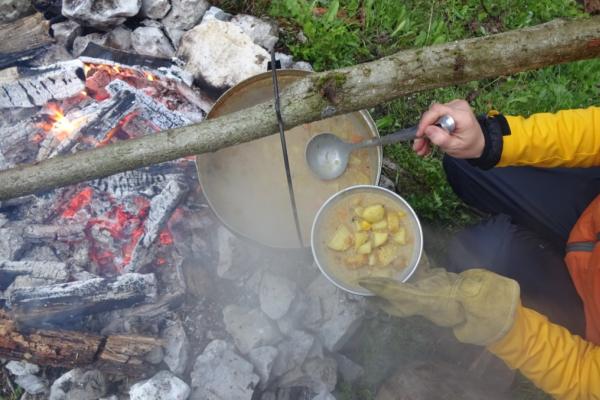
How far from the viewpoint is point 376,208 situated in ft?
8.66

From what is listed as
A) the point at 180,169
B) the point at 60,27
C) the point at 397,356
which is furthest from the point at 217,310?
the point at 60,27

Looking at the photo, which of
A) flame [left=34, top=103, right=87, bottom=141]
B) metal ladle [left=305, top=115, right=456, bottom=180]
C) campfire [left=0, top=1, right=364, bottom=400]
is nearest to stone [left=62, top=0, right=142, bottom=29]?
campfire [left=0, top=1, right=364, bottom=400]

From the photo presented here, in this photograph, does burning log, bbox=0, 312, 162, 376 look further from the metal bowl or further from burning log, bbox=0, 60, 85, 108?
burning log, bbox=0, 60, 85, 108

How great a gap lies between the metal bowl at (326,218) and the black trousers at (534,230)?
531mm

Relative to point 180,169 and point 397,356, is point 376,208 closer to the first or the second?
point 397,356

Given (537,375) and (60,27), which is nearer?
(537,375)

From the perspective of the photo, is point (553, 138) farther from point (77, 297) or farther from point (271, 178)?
point (77, 297)

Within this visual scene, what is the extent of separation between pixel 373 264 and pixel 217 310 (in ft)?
3.40

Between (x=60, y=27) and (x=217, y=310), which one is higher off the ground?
(x=60, y=27)

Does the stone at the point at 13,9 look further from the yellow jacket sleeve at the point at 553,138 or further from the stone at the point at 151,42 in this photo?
the yellow jacket sleeve at the point at 553,138

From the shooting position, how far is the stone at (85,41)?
346 centimetres

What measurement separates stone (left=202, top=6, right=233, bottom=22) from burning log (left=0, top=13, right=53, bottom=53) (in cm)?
107

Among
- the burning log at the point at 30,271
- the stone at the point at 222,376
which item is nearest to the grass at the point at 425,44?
the stone at the point at 222,376

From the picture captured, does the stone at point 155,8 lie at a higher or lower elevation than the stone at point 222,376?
higher
